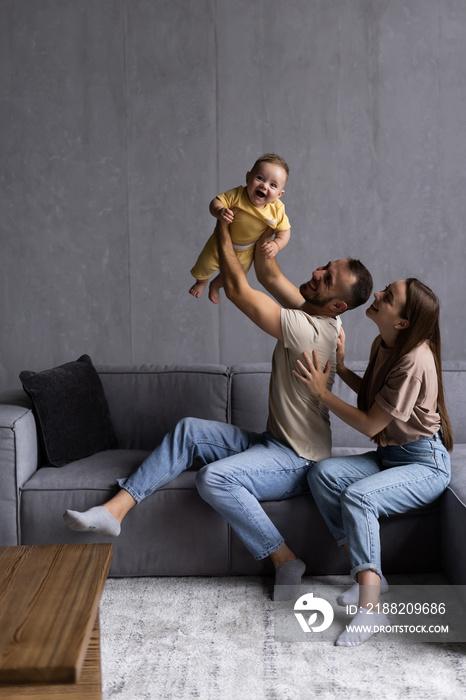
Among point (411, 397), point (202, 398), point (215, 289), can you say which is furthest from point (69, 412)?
point (411, 397)

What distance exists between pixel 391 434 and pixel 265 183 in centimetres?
89

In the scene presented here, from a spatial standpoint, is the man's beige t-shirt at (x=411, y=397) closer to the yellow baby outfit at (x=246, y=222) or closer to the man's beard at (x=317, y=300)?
the man's beard at (x=317, y=300)

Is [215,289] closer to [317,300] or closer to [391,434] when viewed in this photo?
[317,300]

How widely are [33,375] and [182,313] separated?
3.99 ft

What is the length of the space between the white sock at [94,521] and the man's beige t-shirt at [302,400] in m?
0.62

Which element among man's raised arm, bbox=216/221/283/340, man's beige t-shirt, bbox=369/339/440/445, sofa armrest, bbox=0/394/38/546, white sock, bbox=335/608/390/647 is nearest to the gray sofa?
sofa armrest, bbox=0/394/38/546

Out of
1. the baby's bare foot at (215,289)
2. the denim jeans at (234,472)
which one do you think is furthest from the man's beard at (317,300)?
the denim jeans at (234,472)

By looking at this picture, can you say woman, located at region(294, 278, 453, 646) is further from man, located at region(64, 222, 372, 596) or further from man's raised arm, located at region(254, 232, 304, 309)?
man's raised arm, located at region(254, 232, 304, 309)

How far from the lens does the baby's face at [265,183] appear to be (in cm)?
216

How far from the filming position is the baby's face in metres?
2.16

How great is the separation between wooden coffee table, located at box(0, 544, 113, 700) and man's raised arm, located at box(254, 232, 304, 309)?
1.12m

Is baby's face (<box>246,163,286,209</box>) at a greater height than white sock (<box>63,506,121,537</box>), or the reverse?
baby's face (<box>246,163,286,209</box>)

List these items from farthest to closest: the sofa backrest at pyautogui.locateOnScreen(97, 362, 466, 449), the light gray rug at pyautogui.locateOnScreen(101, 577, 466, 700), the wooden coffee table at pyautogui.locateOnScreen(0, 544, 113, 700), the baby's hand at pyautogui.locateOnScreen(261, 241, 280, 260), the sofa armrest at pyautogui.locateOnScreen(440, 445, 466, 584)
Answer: the sofa backrest at pyautogui.locateOnScreen(97, 362, 466, 449) < the baby's hand at pyautogui.locateOnScreen(261, 241, 280, 260) < the sofa armrest at pyautogui.locateOnScreen(440, 445, 466, 584) < the light gray rug at pyautogui.locateOnScreen(101, 577, 466, 700) < the wooden coffee table at pyautogui.locateOnScreen(0, 544, 113, 700)

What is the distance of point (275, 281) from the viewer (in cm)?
243
